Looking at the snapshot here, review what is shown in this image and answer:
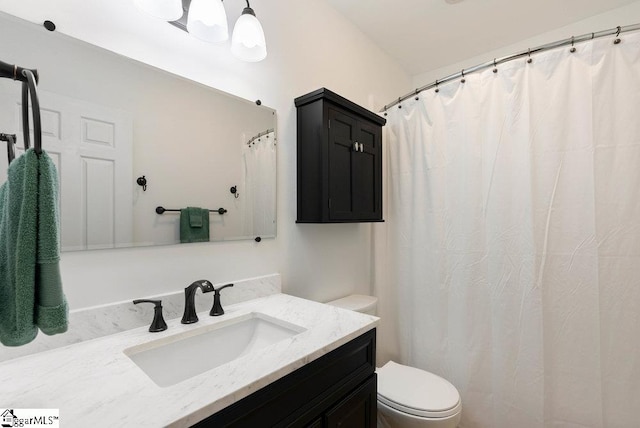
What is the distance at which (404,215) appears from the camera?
191cm

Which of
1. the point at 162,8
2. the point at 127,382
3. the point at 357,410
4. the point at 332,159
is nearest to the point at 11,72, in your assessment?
the point at 162,8

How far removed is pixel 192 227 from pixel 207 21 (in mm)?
763

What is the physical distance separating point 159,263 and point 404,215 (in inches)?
57.0

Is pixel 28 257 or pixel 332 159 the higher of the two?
pixel 332 159

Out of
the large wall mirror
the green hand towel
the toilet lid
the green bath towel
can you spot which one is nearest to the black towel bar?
the green bath towel

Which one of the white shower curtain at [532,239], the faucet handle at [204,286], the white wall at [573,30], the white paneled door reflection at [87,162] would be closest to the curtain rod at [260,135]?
the white paneled door reflection at [87,162]

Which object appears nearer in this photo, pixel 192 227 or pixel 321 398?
pixel 321 398

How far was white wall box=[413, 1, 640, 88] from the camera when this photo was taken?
1.74 metres

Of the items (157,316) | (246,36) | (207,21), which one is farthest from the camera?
(246,36)

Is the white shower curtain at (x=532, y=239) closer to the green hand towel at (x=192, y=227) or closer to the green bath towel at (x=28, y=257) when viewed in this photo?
the green hand towel at (x=192, y=227)

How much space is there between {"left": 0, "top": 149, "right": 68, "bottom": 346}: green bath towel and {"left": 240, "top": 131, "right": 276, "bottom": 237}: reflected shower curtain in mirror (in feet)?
2.58

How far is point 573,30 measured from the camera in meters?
1.92

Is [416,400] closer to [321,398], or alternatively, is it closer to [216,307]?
[321,398]

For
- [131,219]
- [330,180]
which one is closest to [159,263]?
[131,219]
